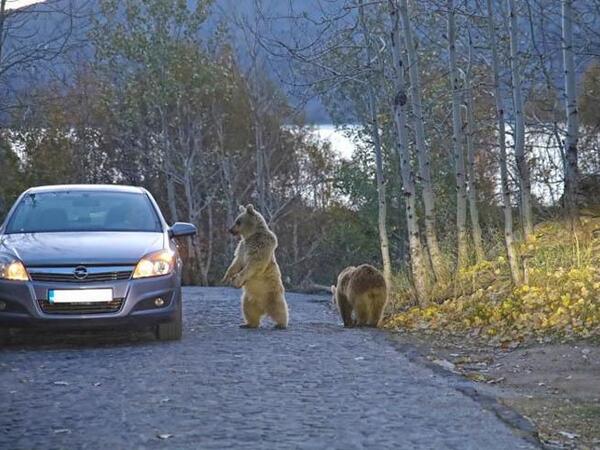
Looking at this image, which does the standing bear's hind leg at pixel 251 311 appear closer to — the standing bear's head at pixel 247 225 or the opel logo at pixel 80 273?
the standing bear's head at pixel 247 225

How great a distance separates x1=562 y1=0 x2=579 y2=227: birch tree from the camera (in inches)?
649

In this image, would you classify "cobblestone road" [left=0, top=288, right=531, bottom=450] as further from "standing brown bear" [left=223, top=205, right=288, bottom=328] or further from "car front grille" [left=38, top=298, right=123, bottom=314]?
"standing brown bear" [left=223, top=205, right=288, bottom=328]

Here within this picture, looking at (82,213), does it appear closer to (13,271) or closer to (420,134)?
(13,271)

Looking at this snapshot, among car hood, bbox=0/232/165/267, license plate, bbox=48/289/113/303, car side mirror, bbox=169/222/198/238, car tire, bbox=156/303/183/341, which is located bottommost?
car tire, bbox=156/303/183/341

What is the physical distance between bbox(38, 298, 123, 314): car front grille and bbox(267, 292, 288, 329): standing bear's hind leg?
8.88 ft

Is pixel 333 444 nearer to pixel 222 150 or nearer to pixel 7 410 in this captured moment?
pixel 7 410

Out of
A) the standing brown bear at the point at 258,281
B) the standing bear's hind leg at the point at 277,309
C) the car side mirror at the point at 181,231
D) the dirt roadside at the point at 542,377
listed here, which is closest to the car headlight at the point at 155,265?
the car side mirror at the point at 181,231

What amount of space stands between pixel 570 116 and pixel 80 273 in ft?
28.7

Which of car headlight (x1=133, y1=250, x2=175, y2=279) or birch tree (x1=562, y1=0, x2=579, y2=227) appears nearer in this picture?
car headlight (x1=133, y1=250, x2=175, y2=279)

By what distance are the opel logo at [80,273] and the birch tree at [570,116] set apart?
27.1 ft

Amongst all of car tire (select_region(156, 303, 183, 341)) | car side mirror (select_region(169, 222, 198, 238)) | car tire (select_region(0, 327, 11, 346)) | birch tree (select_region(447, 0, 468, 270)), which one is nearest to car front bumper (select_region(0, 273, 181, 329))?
car tire (select_region(156, 303, 183, 341))

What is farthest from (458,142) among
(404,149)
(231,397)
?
(231,397)

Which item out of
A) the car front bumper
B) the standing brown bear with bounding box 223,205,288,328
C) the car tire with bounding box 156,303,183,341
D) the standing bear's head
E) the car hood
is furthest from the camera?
the standing bear's head

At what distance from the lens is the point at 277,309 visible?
1382cm
